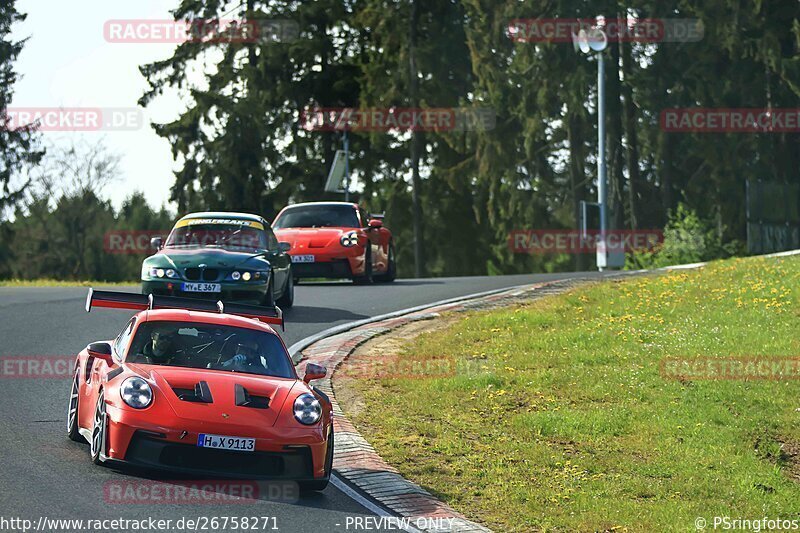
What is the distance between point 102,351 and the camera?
36.8ft

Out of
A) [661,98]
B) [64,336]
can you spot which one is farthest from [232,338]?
[661,98]

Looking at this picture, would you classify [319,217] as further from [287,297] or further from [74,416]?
[74,416]

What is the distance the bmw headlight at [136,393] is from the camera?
33.9ft

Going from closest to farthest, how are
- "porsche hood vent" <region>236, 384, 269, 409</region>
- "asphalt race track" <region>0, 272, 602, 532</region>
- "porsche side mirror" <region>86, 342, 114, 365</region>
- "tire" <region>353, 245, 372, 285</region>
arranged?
"asphalt race track" <region>0, 272, 602, 532</region> → "porsche hood vent" <region>236, 384, 269, 409</region> → "porsche side mirror" <region>86, 342, 114, 365</region> → "tire" <region>353, 245, 372, 285</region>

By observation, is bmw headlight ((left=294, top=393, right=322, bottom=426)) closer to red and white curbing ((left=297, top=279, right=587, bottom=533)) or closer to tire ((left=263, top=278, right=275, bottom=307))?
red and white curbing ((left=297, top=279, right=587, bottom=533))

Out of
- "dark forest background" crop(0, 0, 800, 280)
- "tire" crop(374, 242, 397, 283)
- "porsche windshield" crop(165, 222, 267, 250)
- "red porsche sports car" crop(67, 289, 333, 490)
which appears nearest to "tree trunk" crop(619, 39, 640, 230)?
"dark forest background" crop(0, 0, 800, 280)

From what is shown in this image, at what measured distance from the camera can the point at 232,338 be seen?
38.2 feet

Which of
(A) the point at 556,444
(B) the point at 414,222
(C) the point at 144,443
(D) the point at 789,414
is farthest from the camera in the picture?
(B) the point at 414,222

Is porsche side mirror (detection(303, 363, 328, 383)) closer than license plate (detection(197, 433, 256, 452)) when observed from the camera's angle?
No

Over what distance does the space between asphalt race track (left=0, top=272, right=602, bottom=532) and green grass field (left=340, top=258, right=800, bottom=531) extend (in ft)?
5.93

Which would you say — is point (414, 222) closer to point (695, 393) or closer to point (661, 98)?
point (661, 98)

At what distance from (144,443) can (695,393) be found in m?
7.34

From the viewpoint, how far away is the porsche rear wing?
489 inches

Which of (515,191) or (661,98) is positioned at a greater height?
(661,98)
